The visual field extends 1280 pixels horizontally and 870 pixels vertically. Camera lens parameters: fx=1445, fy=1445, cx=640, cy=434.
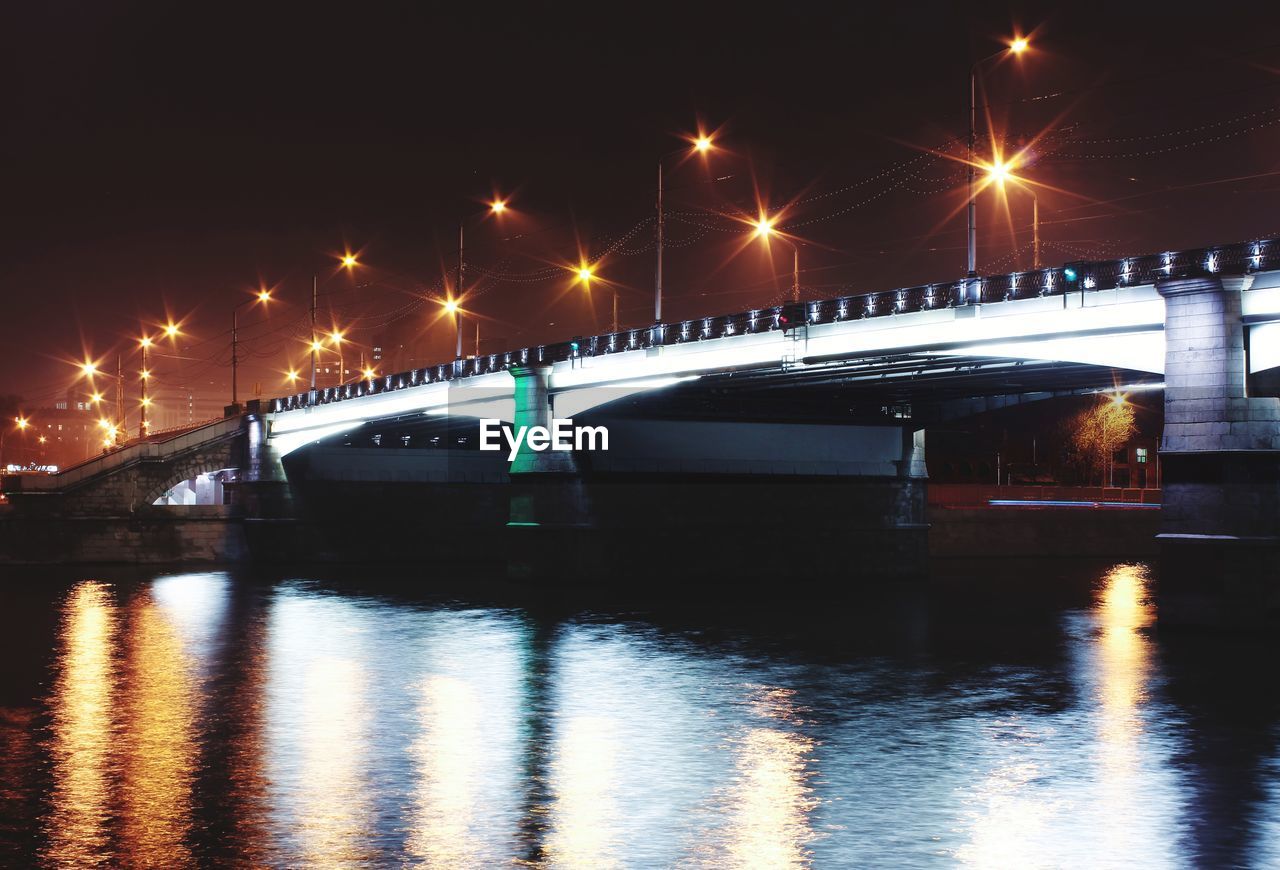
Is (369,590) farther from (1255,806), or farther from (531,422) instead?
(1255,806)

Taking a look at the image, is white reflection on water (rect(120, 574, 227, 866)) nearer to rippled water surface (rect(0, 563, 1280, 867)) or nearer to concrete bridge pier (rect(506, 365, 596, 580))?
rippled water surface (rect(0, 563, 1280, 867))

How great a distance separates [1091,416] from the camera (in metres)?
98.0

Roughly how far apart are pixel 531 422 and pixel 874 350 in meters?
18.3

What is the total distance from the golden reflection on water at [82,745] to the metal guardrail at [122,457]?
96.0 ft

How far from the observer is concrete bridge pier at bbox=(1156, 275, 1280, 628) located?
31219 mm

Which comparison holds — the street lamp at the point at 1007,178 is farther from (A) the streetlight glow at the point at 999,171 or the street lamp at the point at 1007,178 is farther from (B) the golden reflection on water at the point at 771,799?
(B) the golden reflection on water at the point at 771,799

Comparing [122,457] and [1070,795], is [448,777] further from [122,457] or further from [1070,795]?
[122,457]

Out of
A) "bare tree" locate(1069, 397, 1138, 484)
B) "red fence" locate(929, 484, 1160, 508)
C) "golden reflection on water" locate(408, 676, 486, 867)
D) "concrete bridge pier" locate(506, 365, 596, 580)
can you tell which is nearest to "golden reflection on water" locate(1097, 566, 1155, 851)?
"golden reflection on water" locate(408, 676, 486, 867)

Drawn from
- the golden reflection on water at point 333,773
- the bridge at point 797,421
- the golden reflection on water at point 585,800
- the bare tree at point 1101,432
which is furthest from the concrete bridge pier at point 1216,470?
the bare tree at point 1101,432

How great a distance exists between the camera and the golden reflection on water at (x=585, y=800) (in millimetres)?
14203

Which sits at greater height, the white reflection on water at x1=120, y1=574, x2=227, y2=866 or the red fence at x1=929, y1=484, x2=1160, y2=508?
the red fence at x1=929, y1=484, x2=1160, y2=508

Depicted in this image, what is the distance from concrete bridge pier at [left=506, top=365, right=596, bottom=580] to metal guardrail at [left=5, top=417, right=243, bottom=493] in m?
24.9

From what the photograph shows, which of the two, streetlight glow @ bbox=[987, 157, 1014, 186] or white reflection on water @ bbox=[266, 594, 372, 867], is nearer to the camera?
white reflection on water @ bbox=[266, 594, 372, 867]

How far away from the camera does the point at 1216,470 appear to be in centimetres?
3177
